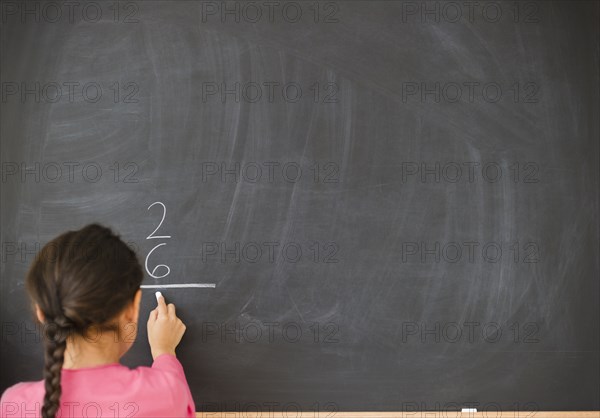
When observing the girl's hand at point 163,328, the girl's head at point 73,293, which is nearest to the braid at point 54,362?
the girl's head at point 73,293

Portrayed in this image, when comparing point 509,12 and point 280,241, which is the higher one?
point 509,12

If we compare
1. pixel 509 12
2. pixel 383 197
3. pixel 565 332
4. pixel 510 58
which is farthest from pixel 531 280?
pixel 509 12

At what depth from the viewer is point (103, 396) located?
127 centimetres

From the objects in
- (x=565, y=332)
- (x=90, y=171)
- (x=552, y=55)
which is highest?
(x=552, y=55)

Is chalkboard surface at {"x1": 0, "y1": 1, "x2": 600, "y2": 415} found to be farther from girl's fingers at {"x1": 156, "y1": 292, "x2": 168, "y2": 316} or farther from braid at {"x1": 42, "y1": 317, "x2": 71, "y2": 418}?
braid at {"x1": 42, "y1": 317, "x2": 71, "y2": 418}

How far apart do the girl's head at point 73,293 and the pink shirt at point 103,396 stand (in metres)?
0.05

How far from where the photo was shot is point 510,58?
1873mm

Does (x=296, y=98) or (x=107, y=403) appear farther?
(x=296, y=98)

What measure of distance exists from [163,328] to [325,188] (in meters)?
0.68

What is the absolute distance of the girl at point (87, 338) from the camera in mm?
1245

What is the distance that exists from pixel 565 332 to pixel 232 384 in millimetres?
1098

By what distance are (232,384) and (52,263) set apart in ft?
2.62

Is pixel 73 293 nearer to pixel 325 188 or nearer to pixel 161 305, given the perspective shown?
pixel 161 305

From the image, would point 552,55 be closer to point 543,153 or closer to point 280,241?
point 543,153
